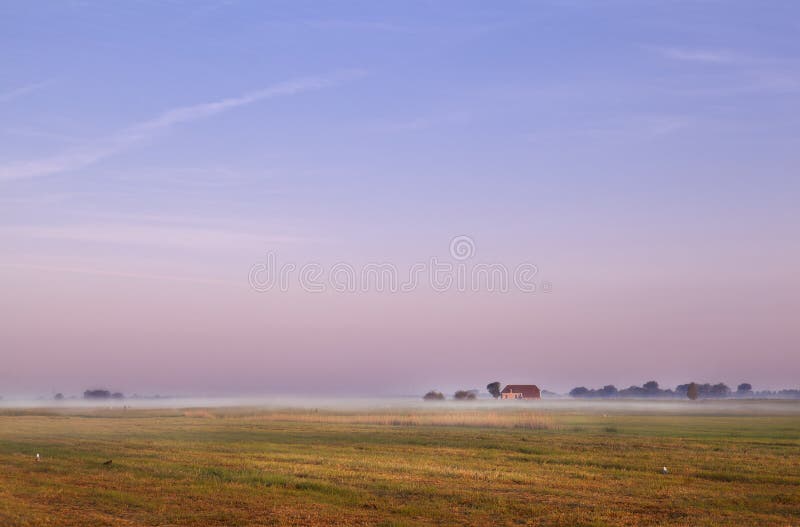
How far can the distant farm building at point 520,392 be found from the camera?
18738 centimetres

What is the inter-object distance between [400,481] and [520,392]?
167 meters

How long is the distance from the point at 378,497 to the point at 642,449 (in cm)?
1955

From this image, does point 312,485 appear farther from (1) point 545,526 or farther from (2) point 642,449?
(2) point 642,449

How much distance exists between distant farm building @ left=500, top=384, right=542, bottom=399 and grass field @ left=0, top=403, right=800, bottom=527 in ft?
472

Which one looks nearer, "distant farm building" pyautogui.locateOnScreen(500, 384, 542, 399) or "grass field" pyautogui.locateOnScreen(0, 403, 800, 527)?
"grass field" pyautogui.locateOnScreen(0, 403, 800, 527)

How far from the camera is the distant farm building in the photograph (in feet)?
615

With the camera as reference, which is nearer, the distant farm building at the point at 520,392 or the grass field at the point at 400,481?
the grass field at the point at 400,481

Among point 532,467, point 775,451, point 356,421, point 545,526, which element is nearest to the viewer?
point 545,526

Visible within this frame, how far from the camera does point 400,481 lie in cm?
2561

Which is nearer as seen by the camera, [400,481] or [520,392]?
[400,481]

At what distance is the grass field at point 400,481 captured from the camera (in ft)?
65.5

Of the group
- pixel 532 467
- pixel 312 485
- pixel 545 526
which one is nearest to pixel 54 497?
pixel 312 485

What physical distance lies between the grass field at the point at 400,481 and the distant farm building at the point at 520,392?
143902mm

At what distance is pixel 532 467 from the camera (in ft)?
99.6
